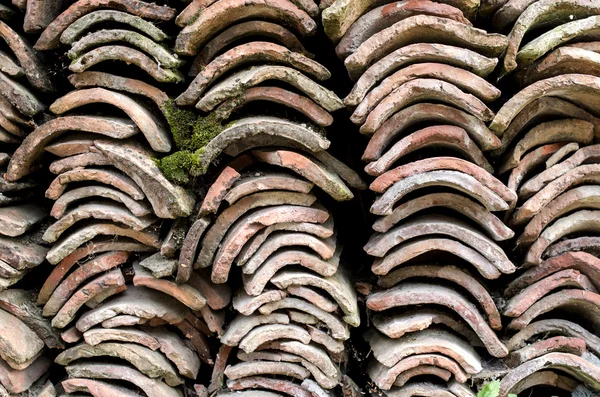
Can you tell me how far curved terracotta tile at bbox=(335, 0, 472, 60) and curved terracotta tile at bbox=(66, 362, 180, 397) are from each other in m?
1.52

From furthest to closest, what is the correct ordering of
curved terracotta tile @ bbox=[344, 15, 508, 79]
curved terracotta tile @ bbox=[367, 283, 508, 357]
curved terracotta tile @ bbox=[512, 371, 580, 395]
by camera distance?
curved terracotta tile @ bbox=[512, 371, 580, 395] → curved terracotta tile @ bbox=[367, 283, 508, 357] → curved terracotta tile @ bbox=[344, 15, 508, 79]

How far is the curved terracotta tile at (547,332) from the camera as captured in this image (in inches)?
77.2

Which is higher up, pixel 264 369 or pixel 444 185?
pixel 444 185

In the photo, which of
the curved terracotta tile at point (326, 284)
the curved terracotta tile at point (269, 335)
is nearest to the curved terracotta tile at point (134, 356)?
the curved terracotta tile at point (269, 335)

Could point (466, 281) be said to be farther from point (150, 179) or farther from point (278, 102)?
point (150, 179)

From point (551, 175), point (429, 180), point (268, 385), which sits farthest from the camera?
point (268, 385)

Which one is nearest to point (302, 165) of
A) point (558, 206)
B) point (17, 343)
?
point (558, 206)

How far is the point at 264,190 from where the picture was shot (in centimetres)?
190

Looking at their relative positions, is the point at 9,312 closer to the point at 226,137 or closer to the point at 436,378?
the point at 226,137

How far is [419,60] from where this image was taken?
1829 mm

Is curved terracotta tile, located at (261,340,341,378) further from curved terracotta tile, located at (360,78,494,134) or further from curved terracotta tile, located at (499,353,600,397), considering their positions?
curved terracotta tile, located at (360,78,494,134)

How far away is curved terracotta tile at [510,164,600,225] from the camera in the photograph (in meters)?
1.86

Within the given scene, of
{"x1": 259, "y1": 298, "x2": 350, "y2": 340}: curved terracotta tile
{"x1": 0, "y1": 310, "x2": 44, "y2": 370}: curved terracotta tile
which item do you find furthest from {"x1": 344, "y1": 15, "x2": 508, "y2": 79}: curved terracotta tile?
{"x1": 0, "y1": 310, "x2": 44, "y2": 370}: curved terracotta tile

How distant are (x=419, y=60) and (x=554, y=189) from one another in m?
0.70
